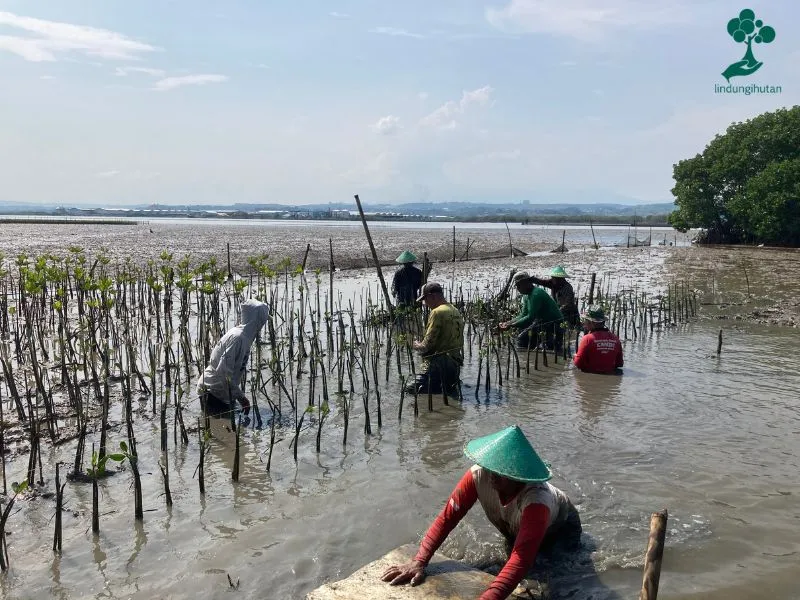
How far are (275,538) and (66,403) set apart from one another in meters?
3.65

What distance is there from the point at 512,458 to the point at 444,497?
184 centimetres

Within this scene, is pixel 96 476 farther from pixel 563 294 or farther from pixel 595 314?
pixel 563 294

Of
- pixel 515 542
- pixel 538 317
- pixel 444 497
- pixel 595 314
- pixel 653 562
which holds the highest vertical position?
pixel 595 314

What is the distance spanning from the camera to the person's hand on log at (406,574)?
3590 millimetres

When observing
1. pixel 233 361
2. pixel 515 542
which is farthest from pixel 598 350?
Result: pixel 515 542

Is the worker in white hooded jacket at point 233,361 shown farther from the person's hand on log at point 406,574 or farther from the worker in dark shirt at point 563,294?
the worker in dark shirt at point 563,294

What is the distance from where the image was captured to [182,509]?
4.86 metres

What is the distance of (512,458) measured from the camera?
139 inches

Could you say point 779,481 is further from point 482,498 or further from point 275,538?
point 275,538

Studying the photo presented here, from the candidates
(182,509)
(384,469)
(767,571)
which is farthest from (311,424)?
(767,571)

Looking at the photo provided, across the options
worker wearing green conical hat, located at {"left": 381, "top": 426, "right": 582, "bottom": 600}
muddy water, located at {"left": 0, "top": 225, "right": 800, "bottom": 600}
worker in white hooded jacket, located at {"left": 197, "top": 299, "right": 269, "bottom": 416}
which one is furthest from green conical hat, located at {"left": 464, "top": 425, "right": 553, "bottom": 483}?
worker in white hooded jacket, located at {"left": 197, "top": 299, "right": 269, "bottom": 416}

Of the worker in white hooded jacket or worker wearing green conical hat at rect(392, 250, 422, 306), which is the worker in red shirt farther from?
the worker in white hooded jacket

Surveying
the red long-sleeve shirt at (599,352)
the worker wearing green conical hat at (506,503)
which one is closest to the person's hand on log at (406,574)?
the worker wearing green conical hat at (506,503)

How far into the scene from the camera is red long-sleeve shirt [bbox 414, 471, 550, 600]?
337 centimetres
